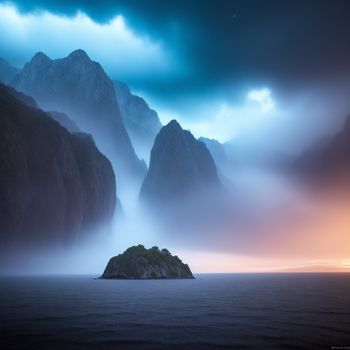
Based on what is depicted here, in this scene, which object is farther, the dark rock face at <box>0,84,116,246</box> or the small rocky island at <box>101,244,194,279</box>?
the small rocky island at <box>101,244,194,279</box>

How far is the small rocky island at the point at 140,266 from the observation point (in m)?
126

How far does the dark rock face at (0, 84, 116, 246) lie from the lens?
351ft

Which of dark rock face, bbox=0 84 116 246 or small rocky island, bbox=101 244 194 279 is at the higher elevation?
dark rock face, bbox=0 84 116 246

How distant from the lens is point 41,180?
12531cm

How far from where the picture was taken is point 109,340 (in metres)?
19.6

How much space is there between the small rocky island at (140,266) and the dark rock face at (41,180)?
86.3 feet

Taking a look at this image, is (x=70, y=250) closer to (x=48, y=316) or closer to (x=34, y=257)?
(x=34, y=257)

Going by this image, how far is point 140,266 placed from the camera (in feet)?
413

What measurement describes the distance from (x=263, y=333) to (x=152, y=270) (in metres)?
111

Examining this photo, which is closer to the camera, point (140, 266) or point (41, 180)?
point (41, 180)

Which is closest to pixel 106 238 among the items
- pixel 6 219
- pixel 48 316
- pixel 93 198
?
pixel 93 198

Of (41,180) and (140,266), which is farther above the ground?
(41,180)

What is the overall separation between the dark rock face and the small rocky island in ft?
86.3

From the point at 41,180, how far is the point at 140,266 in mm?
49971
